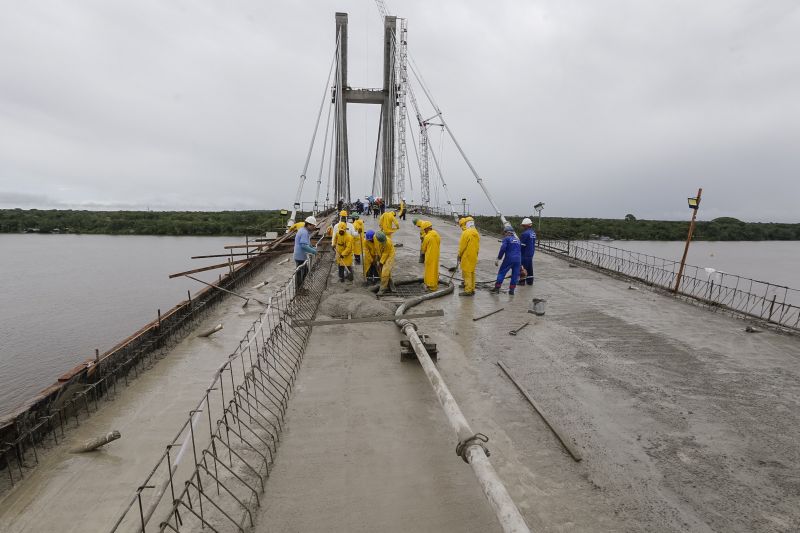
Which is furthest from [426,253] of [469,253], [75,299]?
[75,299]

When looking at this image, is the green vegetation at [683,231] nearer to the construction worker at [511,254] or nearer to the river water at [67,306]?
the river water at [67,306]

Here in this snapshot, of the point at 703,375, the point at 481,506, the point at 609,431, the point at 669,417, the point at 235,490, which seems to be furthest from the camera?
the point at 703,375

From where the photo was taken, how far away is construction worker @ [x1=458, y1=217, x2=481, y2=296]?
823cm

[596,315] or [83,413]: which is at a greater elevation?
[596,315]

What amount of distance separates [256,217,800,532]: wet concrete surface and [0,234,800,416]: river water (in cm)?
646

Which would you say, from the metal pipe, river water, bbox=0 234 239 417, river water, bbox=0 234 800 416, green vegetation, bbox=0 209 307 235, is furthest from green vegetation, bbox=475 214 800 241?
the metal pipe

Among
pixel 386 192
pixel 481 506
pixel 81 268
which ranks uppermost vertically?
pixel 386 192

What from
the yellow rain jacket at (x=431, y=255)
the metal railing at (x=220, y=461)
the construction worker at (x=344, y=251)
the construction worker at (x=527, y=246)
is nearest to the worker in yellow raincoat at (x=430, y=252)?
the yellow rain jacket at (x=431, y=255)

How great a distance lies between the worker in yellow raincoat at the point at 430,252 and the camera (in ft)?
27.2

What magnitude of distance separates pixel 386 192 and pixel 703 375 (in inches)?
1260

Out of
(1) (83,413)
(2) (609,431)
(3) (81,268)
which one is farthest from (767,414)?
(3) (81,268)

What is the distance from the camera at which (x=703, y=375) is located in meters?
4.86

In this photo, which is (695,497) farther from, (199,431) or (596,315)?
(596,315)

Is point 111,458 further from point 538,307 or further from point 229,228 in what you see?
point 229,228
